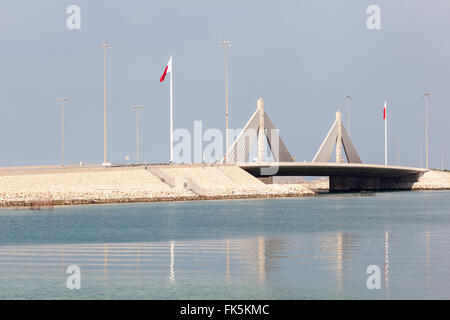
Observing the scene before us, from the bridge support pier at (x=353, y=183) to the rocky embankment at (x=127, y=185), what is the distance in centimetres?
4901

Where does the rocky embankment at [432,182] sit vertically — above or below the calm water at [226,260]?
below

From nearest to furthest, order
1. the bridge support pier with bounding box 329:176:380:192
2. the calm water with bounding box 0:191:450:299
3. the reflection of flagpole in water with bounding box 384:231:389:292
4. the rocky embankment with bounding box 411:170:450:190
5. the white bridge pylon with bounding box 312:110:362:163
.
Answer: the calm water with bounding box 0:191:450:299 < the reflection of flagpole in water with bounding box 384:231:389:292 < the white bridge pylon with bounding box 312:110:362:163 < the bridge support pier with bounding box 329:176:380:192 < the rocky embankment with bounding box 411:170:450:190

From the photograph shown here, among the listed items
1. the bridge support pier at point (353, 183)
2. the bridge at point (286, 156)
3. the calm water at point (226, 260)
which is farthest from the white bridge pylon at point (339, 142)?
the calm water at point (226, 260)

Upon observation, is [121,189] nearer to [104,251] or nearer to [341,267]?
[104,251]

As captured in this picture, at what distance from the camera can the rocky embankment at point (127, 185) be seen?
308ft

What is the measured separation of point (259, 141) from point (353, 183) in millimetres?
52783

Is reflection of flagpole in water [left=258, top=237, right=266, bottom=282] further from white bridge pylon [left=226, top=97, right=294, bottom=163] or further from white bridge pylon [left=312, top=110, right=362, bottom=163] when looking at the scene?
white bridge pylon [left=312, top=110, right=362, bottom=163]

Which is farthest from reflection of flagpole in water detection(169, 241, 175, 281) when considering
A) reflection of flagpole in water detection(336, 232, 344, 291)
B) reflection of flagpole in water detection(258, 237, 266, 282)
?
reflection of flagpole in water detection(336, 232, 344, 291)

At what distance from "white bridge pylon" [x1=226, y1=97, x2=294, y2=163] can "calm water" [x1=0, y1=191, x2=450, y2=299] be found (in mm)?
Result: 82077

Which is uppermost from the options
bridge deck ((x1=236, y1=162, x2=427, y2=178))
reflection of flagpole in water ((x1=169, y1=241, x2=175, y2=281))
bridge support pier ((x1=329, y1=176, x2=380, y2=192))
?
bridge deck ((x1=236, y1=162, x2=427, y2=178))

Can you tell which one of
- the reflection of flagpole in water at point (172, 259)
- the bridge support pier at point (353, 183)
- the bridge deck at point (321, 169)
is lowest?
the bridge support pier at point (353, 183)

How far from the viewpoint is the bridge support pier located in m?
185

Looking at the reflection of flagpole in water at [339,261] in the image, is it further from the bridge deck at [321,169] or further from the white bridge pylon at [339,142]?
the white bridge pylon at [339,142]
